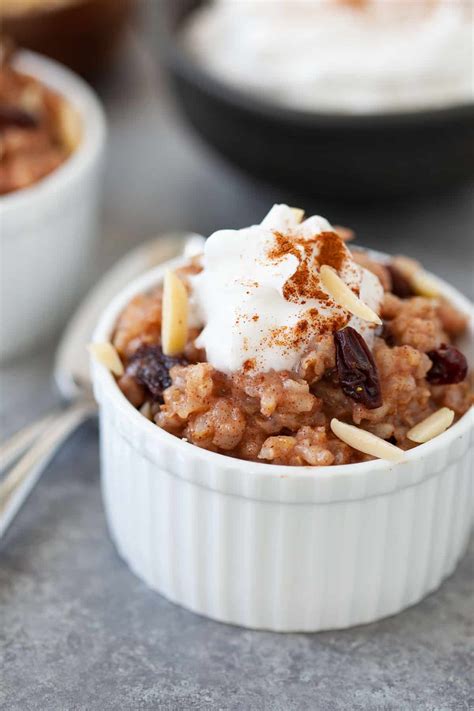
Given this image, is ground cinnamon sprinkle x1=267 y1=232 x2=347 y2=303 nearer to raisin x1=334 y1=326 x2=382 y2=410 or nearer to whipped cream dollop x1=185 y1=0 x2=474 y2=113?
raisin x1=334 y1=326 x2=382 y2=410

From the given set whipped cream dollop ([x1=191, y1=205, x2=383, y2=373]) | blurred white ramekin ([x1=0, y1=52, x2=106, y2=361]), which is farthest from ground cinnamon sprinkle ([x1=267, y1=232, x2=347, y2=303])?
blurred white ramekin ([x1=0, y1=52, x2=106, y2=361])

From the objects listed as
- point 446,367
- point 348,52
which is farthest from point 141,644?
point 348,52

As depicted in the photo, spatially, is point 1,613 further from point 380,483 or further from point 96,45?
point 96,45

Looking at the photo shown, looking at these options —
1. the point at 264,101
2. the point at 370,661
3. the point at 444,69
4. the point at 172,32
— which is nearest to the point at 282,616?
the point at 370,661

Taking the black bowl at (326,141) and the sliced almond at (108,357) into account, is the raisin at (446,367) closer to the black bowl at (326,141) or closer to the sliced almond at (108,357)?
the sliced almond at (108,357)

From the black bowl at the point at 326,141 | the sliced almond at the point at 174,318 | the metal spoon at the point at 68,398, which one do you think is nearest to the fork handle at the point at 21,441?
the metal spoon at the point at 68,398

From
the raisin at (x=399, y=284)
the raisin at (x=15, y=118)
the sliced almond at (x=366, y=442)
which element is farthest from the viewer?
the raisin at (x=15, y=118)
